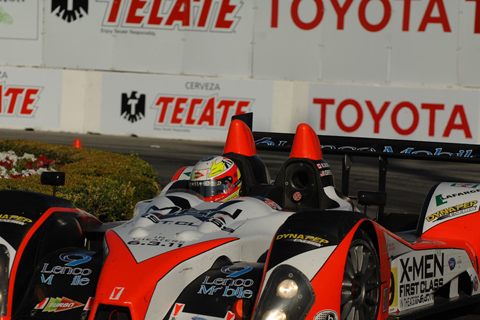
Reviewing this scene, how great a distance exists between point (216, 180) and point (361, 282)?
1947mm

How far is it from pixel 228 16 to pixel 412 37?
471cm

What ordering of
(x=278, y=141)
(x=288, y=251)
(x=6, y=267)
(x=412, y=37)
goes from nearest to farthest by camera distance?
(x=288, y=251)
(x=6, y=267)
(x=278, y=141)
(x=412, y=37)

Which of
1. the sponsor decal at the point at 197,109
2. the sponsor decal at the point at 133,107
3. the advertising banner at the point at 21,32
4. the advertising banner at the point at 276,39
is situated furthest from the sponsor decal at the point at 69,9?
the sponsor decal at the point at 197,109

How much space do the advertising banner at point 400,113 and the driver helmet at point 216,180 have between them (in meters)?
13.3

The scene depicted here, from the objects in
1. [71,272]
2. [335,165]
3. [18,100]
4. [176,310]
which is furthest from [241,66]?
[176,310]

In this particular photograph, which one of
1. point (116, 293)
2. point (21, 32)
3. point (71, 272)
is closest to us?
point (116, 293)

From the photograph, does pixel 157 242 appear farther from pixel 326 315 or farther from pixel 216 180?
pixel 216 180

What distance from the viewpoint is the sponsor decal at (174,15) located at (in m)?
21.7

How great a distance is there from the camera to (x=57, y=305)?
18.6 feet

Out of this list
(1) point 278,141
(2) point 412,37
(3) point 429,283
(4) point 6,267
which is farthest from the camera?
(2) point 412,37

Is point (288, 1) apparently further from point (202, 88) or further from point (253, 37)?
point (202, 88)

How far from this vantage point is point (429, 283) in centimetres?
666

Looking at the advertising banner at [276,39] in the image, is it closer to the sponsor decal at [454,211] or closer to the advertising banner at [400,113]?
the advertising banner at [400,113]

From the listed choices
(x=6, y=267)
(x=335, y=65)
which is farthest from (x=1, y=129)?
(x=6, y=267)
